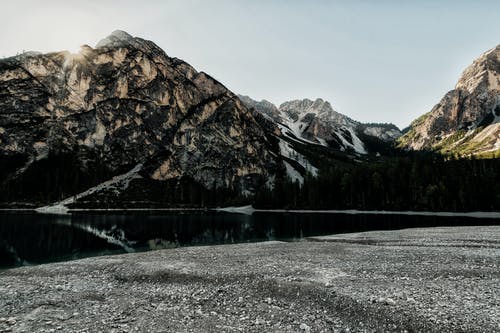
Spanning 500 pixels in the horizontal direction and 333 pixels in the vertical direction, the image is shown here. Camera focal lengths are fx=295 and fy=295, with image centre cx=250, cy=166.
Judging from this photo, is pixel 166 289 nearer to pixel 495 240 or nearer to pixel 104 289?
pixel 104 289

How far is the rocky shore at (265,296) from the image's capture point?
1375 cm

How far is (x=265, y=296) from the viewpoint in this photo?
710 inches

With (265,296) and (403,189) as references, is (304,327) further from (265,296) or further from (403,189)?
(403,189)

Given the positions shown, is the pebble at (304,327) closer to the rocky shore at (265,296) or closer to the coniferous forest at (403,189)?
the rocky shore at (265,296)

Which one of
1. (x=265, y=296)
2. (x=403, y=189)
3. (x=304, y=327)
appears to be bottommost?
(x=265, y=296)

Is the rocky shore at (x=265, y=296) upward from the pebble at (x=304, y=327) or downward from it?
downward

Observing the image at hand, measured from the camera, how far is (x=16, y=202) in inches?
7062

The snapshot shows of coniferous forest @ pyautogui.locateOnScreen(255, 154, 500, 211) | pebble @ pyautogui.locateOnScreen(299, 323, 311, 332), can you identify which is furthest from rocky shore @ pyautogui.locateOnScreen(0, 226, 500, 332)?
coniferous forest @ pyautogui.locateOnScreen(255, 154, 500, 211)

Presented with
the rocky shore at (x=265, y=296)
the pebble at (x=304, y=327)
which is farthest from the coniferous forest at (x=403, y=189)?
the pebble at (x=304, y=327)

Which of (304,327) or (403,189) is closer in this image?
(304,327)

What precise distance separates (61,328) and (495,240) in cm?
5027

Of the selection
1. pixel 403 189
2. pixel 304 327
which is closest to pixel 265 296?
pixel 304 327

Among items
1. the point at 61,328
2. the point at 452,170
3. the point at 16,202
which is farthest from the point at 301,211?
the point at 16,202

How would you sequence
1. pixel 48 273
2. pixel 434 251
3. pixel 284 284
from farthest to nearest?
pixel 434 251, pixel 48 273, pixel 284 284
